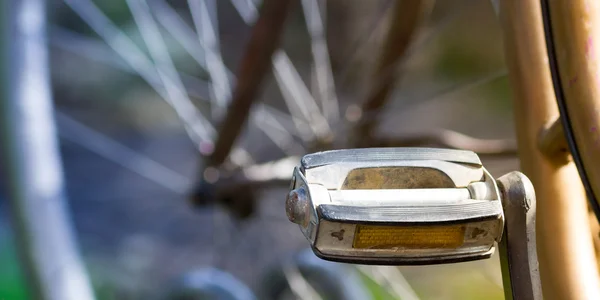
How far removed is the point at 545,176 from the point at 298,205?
145 millimetres

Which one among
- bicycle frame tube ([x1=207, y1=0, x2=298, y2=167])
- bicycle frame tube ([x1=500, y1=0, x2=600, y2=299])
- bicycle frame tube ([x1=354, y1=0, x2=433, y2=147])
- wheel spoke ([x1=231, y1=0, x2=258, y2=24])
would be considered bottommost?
bicycle frame tube ([x1=500, y1=0, x2=600, y2=299])

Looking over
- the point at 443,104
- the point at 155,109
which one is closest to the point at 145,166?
the point at 155,109

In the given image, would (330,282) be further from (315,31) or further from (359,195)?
(359,195)

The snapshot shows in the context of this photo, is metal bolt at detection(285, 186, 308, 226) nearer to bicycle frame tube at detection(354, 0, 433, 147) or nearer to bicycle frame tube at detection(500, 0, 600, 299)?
bicycle frame tube at detection(500, 0, 600, 299)

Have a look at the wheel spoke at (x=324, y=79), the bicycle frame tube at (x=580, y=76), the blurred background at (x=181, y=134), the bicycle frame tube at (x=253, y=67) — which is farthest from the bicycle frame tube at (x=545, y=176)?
the blurred background at (x=181, y=134)

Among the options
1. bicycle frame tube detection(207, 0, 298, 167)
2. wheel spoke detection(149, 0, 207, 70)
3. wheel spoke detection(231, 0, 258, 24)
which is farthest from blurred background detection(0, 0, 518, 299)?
bicycle frame tube detection(207, 0, 298, 167)

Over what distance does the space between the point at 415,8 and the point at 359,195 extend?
0.46 meters

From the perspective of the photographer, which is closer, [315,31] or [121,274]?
[315,31]

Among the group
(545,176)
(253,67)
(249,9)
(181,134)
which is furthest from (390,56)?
(181,134)

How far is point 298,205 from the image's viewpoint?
0.23m

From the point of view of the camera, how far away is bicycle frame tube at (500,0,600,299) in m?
0.30

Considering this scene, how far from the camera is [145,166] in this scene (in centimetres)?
→ 145

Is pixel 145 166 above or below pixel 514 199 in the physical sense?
above

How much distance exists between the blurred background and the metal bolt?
2.73 ft
